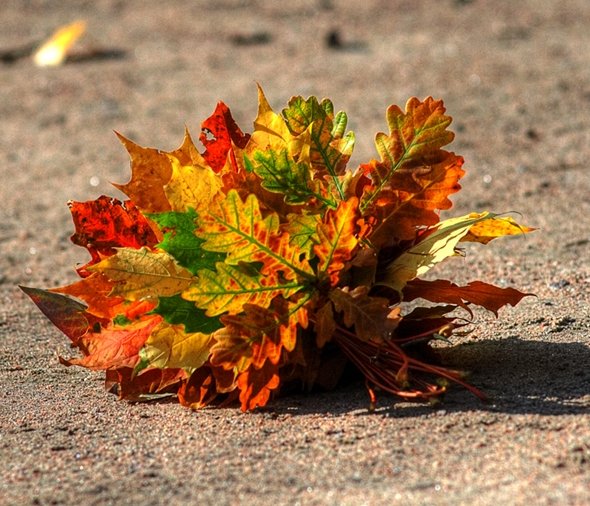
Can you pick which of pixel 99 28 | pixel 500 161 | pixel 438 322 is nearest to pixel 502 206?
pixel 500 161

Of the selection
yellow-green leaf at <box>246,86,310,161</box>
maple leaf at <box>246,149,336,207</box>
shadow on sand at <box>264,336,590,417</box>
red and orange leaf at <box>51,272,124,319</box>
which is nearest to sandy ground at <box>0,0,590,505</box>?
shadow on sand at <box>264,336,590,417</box>

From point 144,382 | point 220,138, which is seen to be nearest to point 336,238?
point 220,138

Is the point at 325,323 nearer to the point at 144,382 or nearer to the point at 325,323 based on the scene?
the point at 325,323

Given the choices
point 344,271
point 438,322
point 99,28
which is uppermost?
point 99,28

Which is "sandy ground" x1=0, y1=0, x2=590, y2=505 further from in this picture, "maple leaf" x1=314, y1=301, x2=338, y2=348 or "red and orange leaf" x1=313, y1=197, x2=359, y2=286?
"red and orange leaf" x1=313, y1=197, x2=359, y2=286

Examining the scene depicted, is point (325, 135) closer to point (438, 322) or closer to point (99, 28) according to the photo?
point (438, 322)

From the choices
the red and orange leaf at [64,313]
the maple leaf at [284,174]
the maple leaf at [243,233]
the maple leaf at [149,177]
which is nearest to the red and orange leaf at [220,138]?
the maple leaf at [149,177]
